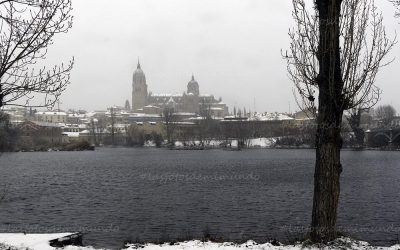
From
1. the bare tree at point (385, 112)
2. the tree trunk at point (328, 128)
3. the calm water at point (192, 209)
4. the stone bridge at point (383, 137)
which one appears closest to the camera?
the tree trunk at point (328, 128)

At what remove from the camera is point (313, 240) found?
10.3m

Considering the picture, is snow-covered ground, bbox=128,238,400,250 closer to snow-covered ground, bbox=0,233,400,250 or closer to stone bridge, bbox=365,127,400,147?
snow-covered ground, bbox=0,233,400,250

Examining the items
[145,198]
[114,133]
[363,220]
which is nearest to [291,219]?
[363,220]

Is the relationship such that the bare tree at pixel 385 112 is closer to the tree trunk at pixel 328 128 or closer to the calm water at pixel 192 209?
the calm water at pixel 192 209

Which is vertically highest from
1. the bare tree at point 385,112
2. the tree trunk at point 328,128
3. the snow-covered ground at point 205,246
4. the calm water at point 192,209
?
the bare tree at point 385,112

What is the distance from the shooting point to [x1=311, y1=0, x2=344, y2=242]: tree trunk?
33.8 ft

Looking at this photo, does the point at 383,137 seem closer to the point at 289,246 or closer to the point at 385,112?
the point at 385,112

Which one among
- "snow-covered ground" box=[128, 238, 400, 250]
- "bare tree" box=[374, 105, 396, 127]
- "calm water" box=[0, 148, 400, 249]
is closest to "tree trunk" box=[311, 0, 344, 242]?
"snow-covered ground" box=[128, 238, 400, 250]

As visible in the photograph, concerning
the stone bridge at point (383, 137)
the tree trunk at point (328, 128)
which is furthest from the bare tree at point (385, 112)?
the tree trunk at point (328, 128)

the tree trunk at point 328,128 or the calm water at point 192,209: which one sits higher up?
the tree trunk at point 328,128

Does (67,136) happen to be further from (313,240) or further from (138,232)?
(313,240)

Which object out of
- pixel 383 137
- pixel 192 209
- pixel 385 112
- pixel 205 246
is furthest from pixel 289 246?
pixel 385 112

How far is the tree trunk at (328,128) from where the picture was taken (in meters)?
10.3

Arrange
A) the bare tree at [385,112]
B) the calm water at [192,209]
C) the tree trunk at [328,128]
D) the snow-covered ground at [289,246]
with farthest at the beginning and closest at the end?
the bare tree at [385,112] < the calm water at [192,209] < the tree trunk at [328,128] < the snow-covered ground at [289,246]
